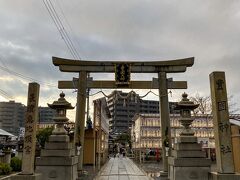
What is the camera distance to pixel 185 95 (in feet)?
52.1

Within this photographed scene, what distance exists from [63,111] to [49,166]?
10.4ft

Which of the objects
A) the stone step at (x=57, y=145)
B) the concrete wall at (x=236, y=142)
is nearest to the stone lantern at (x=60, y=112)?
the stone step at (x=57, y=145)

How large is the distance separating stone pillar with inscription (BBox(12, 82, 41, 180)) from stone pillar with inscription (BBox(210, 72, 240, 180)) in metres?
6.91

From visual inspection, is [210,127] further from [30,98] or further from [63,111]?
[30,98]

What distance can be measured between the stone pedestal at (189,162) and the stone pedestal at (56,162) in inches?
198

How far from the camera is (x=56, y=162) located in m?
14.0

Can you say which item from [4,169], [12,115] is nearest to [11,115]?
[12,115]

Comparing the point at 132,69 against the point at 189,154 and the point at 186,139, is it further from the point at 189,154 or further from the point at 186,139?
the point at 189,154

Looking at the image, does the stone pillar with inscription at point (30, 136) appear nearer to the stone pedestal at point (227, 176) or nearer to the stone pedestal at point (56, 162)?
the stone pedestal at point (56, 162)

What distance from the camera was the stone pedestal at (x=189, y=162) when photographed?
44.4 ft

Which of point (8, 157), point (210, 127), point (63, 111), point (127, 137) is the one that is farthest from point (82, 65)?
point (127, 137)

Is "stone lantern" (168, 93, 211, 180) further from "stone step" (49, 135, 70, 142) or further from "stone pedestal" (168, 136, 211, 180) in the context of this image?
"stone step" (49, 135, 70, 142)

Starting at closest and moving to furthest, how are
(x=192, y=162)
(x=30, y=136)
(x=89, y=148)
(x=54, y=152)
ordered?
(x=30, y=136)
(x=192, y=162)
(x=54, y=152)
(x=89, y=148)

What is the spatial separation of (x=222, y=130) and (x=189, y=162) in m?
2.90
